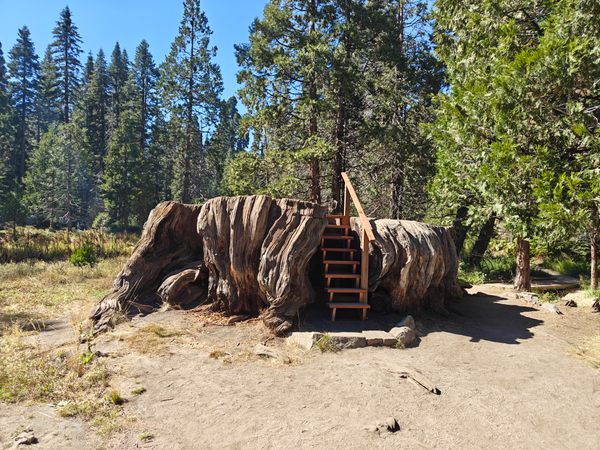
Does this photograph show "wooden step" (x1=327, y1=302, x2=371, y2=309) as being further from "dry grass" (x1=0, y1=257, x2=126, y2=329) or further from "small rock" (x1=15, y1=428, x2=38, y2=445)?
"dry grass" (x1=0, y1=257, x2=126, y2=329)

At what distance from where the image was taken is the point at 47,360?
15.8ft

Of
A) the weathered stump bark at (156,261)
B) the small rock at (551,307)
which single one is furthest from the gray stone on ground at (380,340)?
the small rock at (551,307)

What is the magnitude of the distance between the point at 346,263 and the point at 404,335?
5.33ft

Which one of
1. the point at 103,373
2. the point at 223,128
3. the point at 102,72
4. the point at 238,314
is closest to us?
the point at 103,373

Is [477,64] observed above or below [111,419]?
above

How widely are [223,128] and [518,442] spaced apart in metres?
23.6

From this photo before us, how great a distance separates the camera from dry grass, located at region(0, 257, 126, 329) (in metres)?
7.67

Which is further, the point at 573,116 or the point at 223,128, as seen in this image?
the point at 223,128

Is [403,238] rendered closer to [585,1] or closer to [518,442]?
[518,442]

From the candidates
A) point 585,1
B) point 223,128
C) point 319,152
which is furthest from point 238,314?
point 223,128

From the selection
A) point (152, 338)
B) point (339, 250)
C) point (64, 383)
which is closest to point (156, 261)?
point (152, 338)

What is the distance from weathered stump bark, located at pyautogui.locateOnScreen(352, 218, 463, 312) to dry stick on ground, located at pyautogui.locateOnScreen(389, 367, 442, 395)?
2122mm

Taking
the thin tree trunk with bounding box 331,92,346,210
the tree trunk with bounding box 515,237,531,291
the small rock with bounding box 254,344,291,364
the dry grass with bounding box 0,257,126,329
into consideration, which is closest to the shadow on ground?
the small rock with bounding box 254,344,291,364

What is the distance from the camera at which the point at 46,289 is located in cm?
1000
